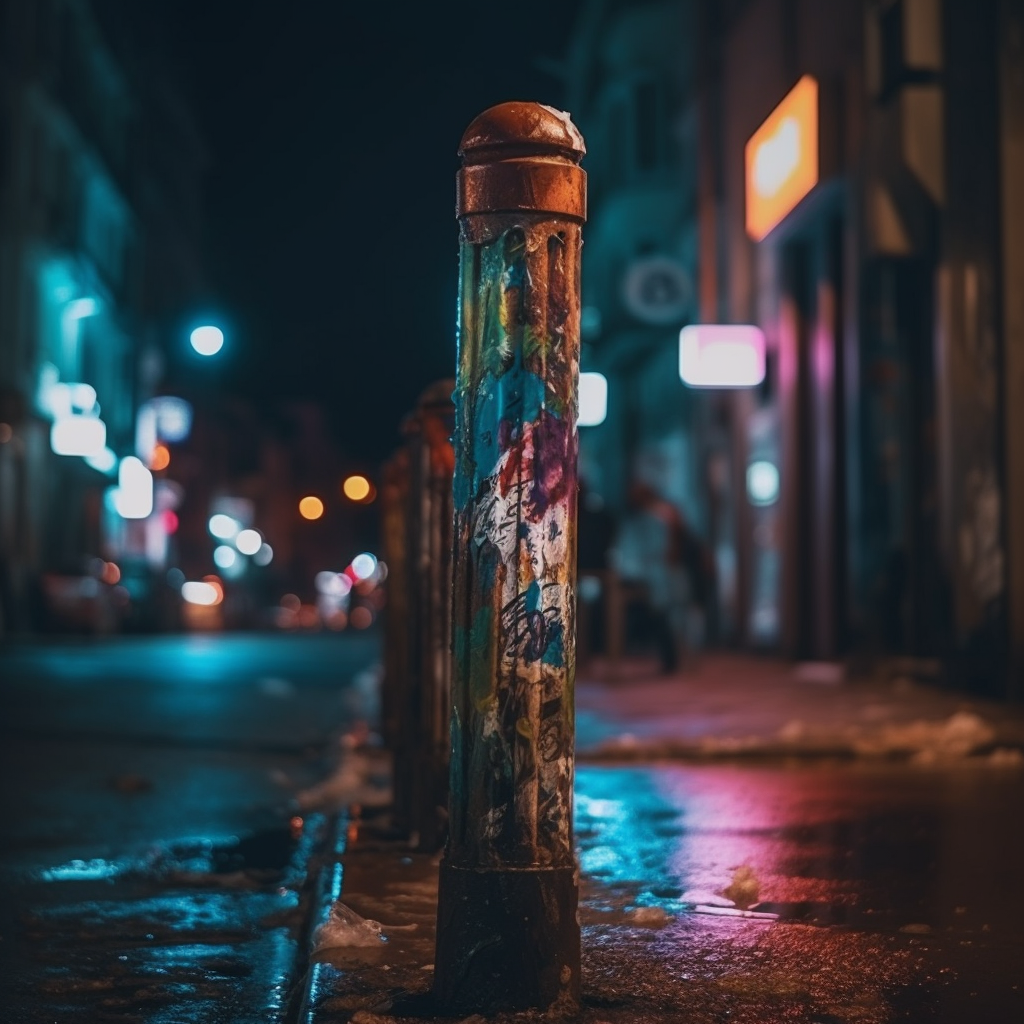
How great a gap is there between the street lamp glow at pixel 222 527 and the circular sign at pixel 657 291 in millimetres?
54741

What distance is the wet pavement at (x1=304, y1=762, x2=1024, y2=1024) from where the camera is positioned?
163 inches

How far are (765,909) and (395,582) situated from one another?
11.7 feet

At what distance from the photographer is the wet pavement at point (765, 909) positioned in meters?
4.13

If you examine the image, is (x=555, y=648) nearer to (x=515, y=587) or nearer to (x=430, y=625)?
(x=515, y=587)

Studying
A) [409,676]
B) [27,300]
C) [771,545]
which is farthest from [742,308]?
[27,300]

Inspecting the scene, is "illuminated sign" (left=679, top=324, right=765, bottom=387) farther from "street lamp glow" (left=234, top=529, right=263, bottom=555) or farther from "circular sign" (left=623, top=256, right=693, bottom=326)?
"street lamp glow" (left=234, top=529, right=263, bottom=555)

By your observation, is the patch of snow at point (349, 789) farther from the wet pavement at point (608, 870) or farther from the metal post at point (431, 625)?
the metal post at point (431, 625)

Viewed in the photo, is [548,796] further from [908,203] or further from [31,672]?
[31,672]

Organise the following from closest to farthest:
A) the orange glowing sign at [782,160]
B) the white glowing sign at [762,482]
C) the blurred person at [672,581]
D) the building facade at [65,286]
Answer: the orange glowing sign at [782,160], the blurred person at [672,581], the white glowing sign at [762,482], the building facade at [65,286]

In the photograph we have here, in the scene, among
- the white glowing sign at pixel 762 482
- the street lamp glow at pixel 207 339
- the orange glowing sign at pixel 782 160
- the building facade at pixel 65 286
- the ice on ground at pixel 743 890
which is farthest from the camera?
the building facade at pixel 65 286

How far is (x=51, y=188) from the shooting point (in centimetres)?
4603

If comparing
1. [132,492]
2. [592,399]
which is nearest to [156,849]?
[592,399]

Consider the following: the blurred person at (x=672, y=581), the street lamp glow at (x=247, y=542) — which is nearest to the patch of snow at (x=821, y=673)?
the blurred person at (x=672, y=581)

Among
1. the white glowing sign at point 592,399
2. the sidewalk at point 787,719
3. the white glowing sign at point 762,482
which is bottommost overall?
the sidewalk at point 787,719
